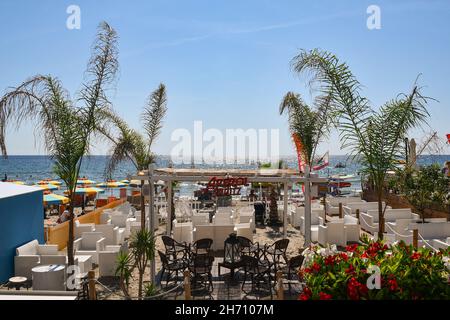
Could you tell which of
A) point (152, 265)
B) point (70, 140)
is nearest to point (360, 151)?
point (152, 265)

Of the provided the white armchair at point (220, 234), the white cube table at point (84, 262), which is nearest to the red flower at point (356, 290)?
the white cube table at point (84, 262)

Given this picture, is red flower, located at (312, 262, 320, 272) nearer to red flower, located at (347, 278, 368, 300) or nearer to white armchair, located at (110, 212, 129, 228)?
red flower, located at (347, 278, 368, 300)

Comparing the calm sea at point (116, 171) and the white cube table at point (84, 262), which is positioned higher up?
the calm sea at point (116, 171)

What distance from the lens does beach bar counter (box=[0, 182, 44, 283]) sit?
375 inches

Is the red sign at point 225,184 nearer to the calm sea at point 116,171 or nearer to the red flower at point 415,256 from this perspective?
the calm sea at point 116,171

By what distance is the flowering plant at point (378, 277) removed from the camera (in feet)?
14.8

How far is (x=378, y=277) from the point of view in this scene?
4.60 m

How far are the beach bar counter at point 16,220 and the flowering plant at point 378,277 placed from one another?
7451 mm

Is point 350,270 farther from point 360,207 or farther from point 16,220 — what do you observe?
point 360,207

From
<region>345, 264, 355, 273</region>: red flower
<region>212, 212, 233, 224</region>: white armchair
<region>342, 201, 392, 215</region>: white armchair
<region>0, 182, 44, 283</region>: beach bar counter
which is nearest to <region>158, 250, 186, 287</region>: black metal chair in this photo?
<region>0, 182, 44, 283</region>: beach bar counter

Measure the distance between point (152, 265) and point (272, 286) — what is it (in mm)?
2525

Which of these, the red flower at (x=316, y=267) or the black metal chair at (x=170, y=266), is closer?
the red flower at (x=316, y=267)

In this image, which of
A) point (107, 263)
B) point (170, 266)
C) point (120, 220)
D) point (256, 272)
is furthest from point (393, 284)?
point (120, 220)
